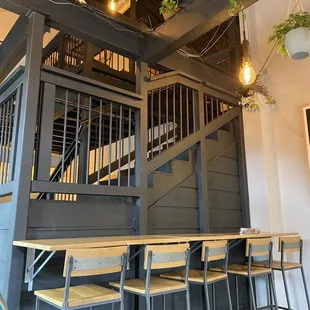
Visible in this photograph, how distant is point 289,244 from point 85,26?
307cm

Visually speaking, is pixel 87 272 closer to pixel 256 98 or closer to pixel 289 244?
pixel 289 244

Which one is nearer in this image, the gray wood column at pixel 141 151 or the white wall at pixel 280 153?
the gray wood column at pixel 141 151

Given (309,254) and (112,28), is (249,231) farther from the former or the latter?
(112,28)

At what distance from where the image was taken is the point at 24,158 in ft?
7.68

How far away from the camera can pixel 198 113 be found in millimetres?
3807

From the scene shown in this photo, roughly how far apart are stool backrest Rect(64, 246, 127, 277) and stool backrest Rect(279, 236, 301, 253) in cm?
196

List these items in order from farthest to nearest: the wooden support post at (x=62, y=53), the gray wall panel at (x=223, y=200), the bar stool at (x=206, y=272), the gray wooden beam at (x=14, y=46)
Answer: the wooden support post at (x=62, y=53)
the gray wall panel at (x=223, y=200)
the gray wooden beam at (x=14, y=46)
the bar stool at (x=206, y=272)

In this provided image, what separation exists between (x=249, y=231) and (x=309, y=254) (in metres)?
0.95

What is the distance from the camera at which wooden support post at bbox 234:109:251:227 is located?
4.21m

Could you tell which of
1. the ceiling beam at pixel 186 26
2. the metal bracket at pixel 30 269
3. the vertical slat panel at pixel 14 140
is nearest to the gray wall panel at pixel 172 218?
the metal bracket at pixel 30 269

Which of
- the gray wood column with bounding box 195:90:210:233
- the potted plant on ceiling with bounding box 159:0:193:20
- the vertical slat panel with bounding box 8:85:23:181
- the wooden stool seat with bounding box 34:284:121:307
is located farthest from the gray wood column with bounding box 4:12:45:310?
the gray wood column with bounding box 195:90:210:233

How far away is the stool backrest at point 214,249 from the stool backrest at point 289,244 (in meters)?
0.81

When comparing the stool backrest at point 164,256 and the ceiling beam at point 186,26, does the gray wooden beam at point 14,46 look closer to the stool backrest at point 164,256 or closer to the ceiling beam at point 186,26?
the ceiling beam at point 186,26

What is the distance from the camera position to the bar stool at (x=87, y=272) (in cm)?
181
